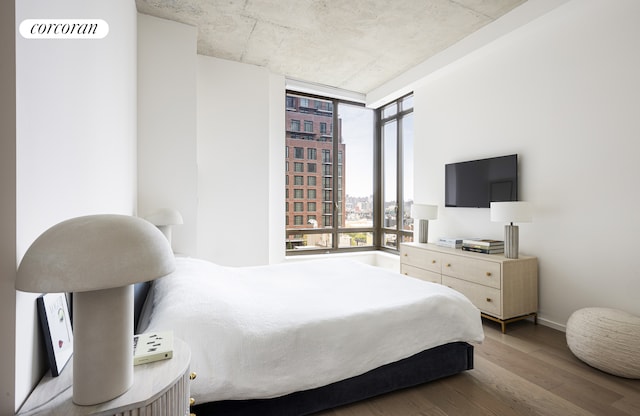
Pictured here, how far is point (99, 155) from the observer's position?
61.0 inches

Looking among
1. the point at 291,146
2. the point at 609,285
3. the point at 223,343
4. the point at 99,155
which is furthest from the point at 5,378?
the point at 291,146

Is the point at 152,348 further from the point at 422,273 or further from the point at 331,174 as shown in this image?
the point at 331,174

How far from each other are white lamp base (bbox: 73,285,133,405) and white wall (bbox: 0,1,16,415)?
127 mm

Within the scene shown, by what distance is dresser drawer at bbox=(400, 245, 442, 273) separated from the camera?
135 inches

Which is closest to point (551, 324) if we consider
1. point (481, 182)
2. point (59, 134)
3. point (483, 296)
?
point (483, 296)

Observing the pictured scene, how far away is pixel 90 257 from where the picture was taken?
67 centimetres

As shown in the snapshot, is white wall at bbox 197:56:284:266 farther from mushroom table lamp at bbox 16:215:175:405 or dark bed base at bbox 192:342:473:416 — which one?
mushroom table lamp at bbox 16:215:175:405

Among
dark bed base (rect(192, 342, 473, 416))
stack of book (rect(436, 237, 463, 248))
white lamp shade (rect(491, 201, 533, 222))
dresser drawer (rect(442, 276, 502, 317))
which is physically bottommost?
dark bed base (rect(192, 342, 473, 416))

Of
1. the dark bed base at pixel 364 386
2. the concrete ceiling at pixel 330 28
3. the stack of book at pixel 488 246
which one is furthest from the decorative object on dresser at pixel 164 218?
the stack of book at pixel 488 246

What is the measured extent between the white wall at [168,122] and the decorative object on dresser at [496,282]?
2704 millimetres

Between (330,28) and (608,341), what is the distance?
3.46 meters

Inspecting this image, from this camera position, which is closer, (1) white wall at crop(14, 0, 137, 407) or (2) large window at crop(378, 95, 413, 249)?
(1) white wall at crop(14, 0, 137, 407)

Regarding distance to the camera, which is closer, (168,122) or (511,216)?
(511,216)

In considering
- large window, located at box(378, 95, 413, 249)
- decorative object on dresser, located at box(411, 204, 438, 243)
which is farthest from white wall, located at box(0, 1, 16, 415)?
large window, located at box(378, 95, 413, 249)
